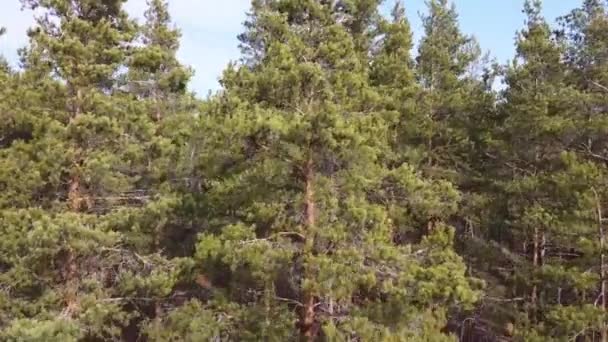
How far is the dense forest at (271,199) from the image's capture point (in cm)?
1185

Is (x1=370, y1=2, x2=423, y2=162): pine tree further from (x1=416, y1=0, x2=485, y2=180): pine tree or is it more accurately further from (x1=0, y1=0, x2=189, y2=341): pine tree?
(x1=0, y1=0, x2=189, y2=341): pine tree

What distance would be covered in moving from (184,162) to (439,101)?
7517mm

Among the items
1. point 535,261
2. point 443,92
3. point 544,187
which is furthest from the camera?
point 443,92

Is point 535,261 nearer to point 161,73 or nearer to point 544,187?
point 544,187

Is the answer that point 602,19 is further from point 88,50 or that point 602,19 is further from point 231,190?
point 88,50

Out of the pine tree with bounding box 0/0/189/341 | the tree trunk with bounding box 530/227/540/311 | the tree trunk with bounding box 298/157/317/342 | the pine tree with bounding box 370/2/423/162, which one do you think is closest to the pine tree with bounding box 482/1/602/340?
A: the tree trunk with bounding box 530/227/540/311

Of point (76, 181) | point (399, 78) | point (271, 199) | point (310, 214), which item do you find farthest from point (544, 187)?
point (76, 181)

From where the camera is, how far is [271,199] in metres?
12.6

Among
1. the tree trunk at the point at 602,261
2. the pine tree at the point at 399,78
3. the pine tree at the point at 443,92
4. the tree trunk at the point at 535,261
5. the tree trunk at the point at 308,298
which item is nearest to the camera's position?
the tree trunk at the point at 308,298

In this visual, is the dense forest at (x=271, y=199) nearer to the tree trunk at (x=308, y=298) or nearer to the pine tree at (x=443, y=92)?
the tree trunk at (x=308, y=298)

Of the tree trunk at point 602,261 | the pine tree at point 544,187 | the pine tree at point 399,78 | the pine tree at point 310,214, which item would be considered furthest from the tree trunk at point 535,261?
the pine tree at point 310,214

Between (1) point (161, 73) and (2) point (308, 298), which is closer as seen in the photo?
(2) point (308, 298)

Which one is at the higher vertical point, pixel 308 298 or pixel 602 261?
pixel 602 261

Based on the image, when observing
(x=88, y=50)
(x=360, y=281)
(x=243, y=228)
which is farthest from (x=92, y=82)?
(x=360, y=281)
